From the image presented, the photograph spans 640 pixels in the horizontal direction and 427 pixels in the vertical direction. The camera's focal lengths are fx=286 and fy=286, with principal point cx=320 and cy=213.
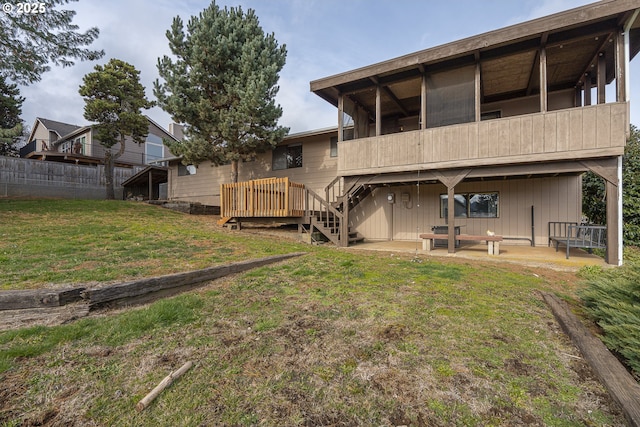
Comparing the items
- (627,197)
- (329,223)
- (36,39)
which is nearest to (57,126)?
(36,39)

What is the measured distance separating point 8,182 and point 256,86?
16588 mm

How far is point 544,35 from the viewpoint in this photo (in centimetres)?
642

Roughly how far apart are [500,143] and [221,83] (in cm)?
1023

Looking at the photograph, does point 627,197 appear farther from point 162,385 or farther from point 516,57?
point 162,385

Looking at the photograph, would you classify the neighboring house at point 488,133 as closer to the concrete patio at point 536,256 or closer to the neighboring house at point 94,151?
the concrete patio at point 536,256

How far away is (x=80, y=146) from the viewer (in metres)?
23.0

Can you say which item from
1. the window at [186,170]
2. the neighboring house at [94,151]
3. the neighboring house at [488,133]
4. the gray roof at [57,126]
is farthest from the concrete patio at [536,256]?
the gray roof at [57,126]

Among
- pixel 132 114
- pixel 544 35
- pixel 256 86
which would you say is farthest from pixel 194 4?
pixel 544 35

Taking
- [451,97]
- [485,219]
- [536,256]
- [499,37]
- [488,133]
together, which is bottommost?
[536,256]

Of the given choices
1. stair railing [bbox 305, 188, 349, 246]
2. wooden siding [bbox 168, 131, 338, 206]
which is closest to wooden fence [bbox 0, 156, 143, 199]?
wooden siding [bbox 168, 131, 338, 206]

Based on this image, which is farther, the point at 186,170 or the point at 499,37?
the point at 186,170

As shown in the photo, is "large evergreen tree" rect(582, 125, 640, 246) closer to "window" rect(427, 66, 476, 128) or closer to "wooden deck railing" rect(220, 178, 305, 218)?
"window" rect(427, 66, 476, 128)

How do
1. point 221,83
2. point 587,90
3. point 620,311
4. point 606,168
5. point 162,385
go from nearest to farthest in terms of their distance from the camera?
1. point 162,385
2. point 620,311
3. point 606,168
4. point 587,90
5. point 221,83

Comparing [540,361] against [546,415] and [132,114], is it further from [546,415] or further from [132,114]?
[132,114]
